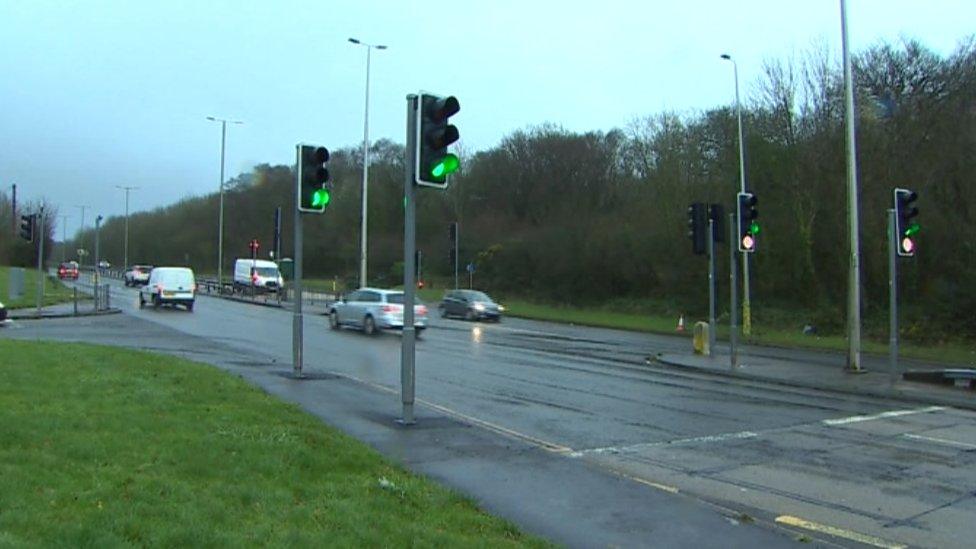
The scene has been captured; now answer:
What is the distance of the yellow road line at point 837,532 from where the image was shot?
6.08 meters

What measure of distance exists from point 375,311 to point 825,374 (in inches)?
601

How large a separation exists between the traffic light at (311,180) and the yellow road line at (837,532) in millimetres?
8725

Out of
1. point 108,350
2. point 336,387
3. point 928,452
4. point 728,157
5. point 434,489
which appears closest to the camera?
point 434,489

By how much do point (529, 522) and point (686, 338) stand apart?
30.7 meters

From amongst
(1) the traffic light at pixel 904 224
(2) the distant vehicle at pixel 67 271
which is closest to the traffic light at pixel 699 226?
(1) the traffic light at pixel 904 224

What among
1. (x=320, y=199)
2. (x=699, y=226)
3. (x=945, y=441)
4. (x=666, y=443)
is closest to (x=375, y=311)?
(x=699, y=226)

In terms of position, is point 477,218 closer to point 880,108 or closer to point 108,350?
point 880,108

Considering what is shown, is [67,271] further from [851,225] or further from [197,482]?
[197,482]

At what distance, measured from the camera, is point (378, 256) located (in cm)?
8094

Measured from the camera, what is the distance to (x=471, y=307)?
1710 inches

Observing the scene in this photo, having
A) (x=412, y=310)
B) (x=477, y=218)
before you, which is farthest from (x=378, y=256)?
(x=412, y=310)

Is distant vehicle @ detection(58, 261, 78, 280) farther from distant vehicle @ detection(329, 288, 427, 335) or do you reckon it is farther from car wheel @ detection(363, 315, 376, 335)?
car wheel @ detection(363, 315, 376, 335)

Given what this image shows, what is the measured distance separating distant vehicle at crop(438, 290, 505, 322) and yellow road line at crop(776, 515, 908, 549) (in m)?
36.6

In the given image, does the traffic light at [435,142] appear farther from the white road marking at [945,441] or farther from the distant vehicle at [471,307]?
the distant vehicle at [471,307]
